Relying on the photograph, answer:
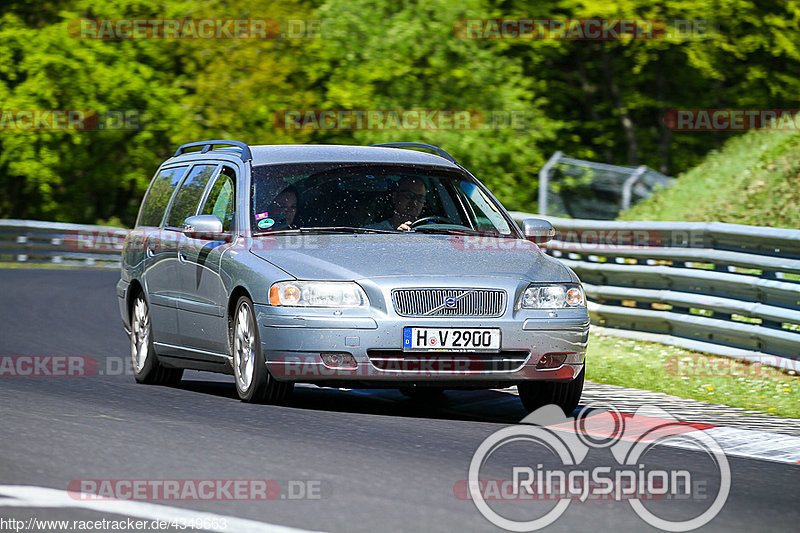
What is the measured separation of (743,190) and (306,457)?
1307cm

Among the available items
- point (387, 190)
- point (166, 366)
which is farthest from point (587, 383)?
point (166, 366)

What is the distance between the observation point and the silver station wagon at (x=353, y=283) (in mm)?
8820

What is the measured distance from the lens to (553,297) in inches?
362

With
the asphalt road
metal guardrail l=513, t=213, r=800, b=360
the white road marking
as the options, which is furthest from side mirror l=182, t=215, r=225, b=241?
metal guardrail l=513, t=213, r=800, b=360

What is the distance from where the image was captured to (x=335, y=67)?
38.3 m

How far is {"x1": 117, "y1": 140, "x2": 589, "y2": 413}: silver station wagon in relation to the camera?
8.82m

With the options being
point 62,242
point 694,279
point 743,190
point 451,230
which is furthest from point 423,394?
point 62,242

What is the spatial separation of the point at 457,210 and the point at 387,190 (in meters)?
0.65

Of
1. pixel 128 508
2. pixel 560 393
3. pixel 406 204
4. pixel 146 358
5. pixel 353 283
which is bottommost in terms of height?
pixel 146 358

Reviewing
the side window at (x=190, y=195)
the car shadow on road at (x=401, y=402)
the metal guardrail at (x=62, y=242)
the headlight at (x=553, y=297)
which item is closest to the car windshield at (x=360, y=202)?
the side window at (x=190, y=195)

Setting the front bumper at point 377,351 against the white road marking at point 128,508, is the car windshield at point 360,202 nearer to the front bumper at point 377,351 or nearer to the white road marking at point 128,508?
the front bumper at point 377,351

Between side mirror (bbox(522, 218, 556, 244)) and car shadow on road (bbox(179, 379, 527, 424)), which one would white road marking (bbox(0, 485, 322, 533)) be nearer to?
car shadow on road (bbox(179, 379, 527, 424))

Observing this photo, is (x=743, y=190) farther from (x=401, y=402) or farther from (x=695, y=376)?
(x=401, y=402)

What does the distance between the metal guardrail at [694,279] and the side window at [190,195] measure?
4742 millimetres
